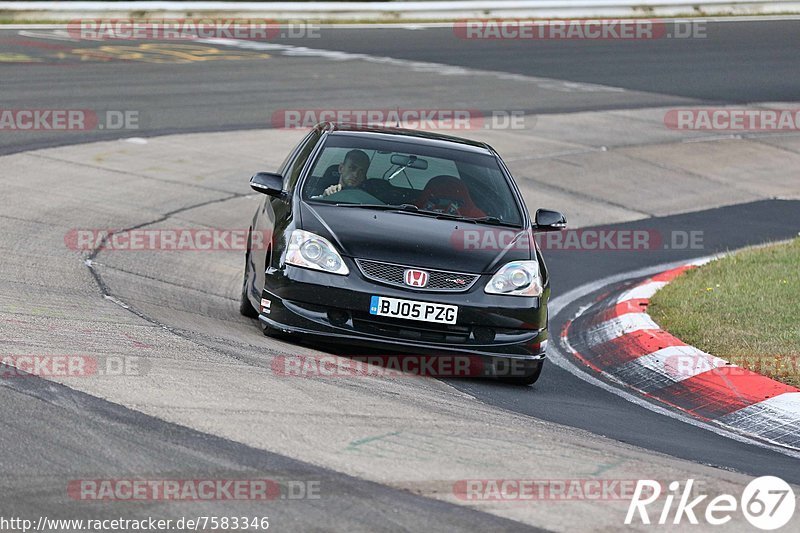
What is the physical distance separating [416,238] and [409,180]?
104 centimetres

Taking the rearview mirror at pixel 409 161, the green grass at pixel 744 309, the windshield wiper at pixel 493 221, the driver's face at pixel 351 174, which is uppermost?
the rearview mirror at pixel 409 161

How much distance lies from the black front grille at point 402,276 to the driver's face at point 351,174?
118cm

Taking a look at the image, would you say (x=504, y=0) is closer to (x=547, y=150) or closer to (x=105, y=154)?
(x=547, y=150)

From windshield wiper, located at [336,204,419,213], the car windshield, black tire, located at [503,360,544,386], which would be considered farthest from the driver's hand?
black tire, located at [503,360,544,386]

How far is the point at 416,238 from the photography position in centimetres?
821

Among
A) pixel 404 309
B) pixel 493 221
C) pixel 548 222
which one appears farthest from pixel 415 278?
pixel 548 222

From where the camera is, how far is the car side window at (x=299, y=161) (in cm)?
922

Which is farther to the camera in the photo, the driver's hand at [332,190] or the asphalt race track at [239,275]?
the driver's hand at [332,190]

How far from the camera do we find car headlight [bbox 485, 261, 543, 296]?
8.09m

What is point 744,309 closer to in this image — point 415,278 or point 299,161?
point 415,278

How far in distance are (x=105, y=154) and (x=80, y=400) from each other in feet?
31.3

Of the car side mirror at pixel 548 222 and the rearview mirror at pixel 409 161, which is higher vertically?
the rearview mirror at pixel 409 161

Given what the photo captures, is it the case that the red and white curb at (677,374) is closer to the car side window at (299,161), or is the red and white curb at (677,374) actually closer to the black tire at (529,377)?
the black tire at (529,377)

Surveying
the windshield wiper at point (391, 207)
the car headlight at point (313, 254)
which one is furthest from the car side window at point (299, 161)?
the car headlight at point (313, 254)
